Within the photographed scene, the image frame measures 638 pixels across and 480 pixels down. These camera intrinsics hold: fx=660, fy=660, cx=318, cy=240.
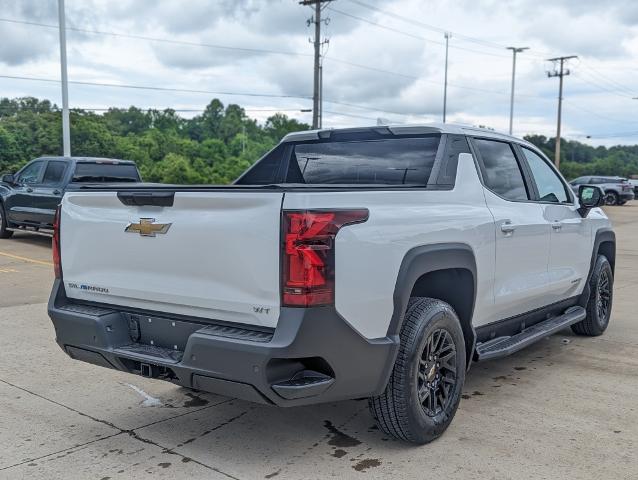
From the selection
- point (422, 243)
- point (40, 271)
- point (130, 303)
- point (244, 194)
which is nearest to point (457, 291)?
point (422, 243)

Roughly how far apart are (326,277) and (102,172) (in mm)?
10939

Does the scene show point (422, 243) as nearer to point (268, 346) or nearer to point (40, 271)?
point (268, 346)

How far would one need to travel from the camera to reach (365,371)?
10.8ft

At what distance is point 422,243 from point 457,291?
694 mm

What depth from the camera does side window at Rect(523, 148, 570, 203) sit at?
5.41 metres

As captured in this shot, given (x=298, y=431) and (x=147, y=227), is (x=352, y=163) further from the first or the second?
(x=298, y=431)

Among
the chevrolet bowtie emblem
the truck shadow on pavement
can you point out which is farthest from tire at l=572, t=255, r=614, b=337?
the chevrolet bowtie emblem

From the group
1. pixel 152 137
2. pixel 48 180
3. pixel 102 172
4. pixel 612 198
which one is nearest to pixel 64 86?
pixel 48 180

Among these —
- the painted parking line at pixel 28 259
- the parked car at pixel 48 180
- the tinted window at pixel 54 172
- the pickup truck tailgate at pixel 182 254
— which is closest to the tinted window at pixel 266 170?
the pickup truck tailgate at pixel 182 254

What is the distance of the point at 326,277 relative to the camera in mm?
3064

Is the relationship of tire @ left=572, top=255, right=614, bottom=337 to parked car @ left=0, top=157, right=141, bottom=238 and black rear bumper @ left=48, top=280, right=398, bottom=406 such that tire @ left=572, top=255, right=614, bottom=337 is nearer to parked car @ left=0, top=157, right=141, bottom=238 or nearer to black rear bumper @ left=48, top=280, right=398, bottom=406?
black rear bumper @ left=48, top=280, right=398, bottom=406

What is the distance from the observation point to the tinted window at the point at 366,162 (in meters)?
4.64

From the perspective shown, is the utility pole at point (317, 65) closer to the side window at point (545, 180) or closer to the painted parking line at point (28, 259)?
the painted parking line at point (28, 259)

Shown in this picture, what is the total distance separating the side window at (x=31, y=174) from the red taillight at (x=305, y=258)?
11856 mm
